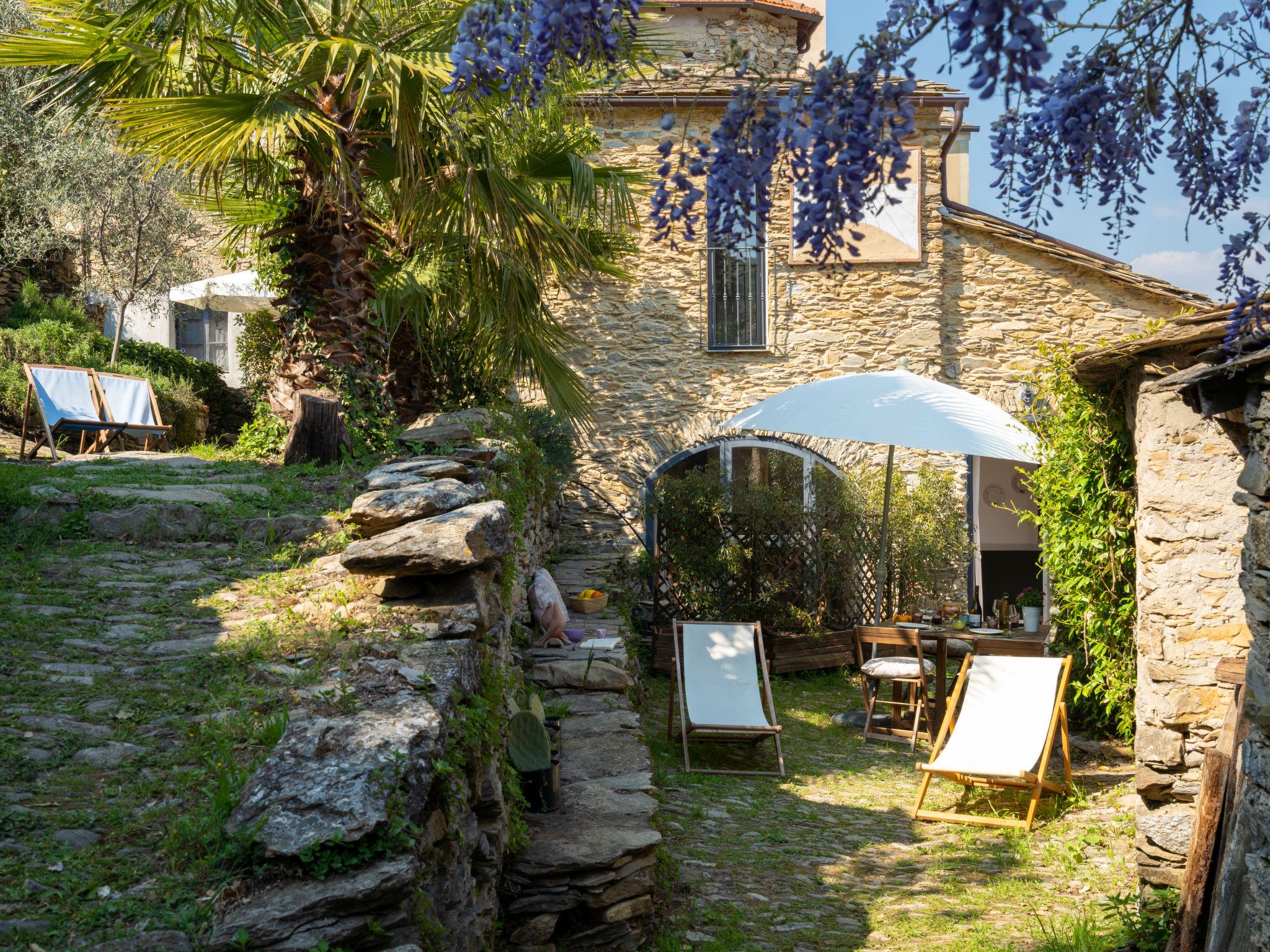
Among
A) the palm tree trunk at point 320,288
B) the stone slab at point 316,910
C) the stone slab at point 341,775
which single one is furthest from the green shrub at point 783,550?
the stone slab at point 316,910

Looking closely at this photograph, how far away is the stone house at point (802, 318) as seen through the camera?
11.1 m

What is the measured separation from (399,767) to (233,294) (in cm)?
1024

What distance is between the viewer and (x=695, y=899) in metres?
4.44

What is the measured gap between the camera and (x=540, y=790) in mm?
4246

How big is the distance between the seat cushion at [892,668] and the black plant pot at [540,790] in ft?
11.6

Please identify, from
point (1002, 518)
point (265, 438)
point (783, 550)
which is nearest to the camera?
point (265, 438)

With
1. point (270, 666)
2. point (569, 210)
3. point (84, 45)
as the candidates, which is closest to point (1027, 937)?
point (270, 666)

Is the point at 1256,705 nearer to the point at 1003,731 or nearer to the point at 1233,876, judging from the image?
the point at 1233,876

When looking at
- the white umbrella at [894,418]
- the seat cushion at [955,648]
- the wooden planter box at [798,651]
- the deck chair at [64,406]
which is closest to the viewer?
the white umbrella at [894,418]

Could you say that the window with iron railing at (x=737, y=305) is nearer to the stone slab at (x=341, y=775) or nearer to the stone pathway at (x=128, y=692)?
the stone pathway at (x=128, y=692)

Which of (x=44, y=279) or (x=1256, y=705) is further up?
(x=44, y=279)

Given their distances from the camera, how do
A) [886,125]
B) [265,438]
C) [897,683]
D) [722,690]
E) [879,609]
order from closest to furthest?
1. [886,125]
2. [722,690]
3. [265,438]
4. [879,609]
5. [897,683]

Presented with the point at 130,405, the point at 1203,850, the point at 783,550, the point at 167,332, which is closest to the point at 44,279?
the point at 167,332

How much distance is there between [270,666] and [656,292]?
27.5 ft
